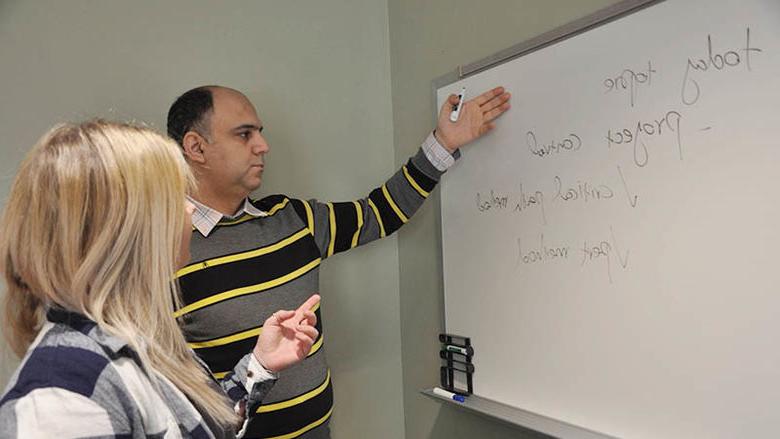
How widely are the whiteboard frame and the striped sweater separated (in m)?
0.30

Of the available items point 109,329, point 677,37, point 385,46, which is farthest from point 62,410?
point 385,46

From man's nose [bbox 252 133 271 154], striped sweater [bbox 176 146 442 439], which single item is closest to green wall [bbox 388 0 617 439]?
striped sweater [bbox 176 146 442 439]

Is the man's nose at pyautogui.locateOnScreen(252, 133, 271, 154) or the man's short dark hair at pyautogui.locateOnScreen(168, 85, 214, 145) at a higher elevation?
the man's short dark hair at pyautogui.locateOnScreen(168, 85, 214, 145)

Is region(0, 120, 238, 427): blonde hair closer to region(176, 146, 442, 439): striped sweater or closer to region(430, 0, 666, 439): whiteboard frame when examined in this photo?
region(176, 146, 442, 439): striped sweater

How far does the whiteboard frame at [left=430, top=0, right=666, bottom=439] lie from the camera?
1.09m

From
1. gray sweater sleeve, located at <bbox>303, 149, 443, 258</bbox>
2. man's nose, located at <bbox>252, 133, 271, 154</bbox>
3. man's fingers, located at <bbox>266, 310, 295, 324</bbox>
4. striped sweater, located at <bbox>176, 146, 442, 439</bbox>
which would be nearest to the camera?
man's fingers, located at <bbox>266, 310, 295, 324</bbox>

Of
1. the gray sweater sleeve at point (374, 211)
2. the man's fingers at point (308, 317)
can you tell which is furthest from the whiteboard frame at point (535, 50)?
the man's fingers at point (308, 317)

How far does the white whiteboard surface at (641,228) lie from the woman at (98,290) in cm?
76

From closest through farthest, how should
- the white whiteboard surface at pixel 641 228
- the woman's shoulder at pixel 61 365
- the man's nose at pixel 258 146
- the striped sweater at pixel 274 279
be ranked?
1. the woman's shoulder at pixel 61 365
2. the white whiteboard surface at pixel 641 228
3. the striped sweater at pixel 274 279
4. the man's nose at pixel 258 146

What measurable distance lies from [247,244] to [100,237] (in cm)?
69

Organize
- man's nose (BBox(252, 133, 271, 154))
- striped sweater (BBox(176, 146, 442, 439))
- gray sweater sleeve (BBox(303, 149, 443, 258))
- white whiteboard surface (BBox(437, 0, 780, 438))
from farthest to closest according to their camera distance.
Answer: gray sweater sleeve (BBox(303, 149, 443, 258))
man's nose (BBox(252, 133, 271, 154))
striped sweater (BBox(176, 146, 442, 439))
white whiteboard surface (BBox(437, 0, 780, 438))

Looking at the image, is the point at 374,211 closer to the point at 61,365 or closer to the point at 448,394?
the point at 448,394

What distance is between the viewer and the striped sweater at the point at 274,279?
1.32 metres

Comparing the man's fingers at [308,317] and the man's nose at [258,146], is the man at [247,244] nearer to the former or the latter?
the man's nose at [258,146]
